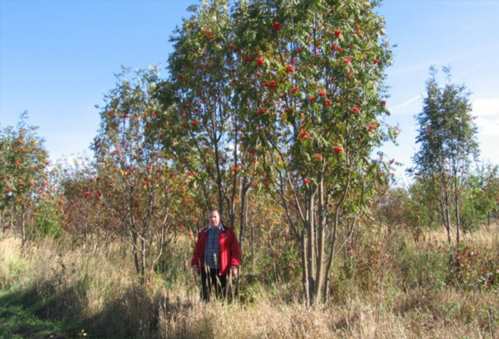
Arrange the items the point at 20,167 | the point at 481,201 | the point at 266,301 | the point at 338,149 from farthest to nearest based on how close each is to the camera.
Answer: the point at 481,201 → the point at 20,167 → the point at 266,301 → the point at 338,149

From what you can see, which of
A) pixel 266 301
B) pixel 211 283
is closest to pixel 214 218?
→ pixel 211 283

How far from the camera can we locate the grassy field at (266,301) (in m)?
4.72

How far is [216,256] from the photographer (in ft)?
20.7

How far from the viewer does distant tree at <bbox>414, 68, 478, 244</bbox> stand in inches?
444

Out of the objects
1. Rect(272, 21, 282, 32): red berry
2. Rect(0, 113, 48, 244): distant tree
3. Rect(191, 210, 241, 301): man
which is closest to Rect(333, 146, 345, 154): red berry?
Rect(272, 21, 282, 32): red berry

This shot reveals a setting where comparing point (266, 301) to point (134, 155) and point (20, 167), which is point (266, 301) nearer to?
point (134, 155)

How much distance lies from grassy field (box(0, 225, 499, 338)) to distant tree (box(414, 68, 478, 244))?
5.03 ft

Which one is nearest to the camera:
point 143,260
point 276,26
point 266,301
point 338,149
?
point 338,149

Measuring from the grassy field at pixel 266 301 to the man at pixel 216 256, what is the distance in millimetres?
339

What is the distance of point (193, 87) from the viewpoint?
6824 mm

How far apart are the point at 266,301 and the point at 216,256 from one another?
940 mm

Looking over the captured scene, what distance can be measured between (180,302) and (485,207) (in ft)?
48.8

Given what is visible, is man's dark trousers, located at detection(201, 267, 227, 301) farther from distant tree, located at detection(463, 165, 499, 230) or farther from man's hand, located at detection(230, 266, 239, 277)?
distant tree, located at detection(463, 165, 499, 230)

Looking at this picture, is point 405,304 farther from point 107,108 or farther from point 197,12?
point 107,108
